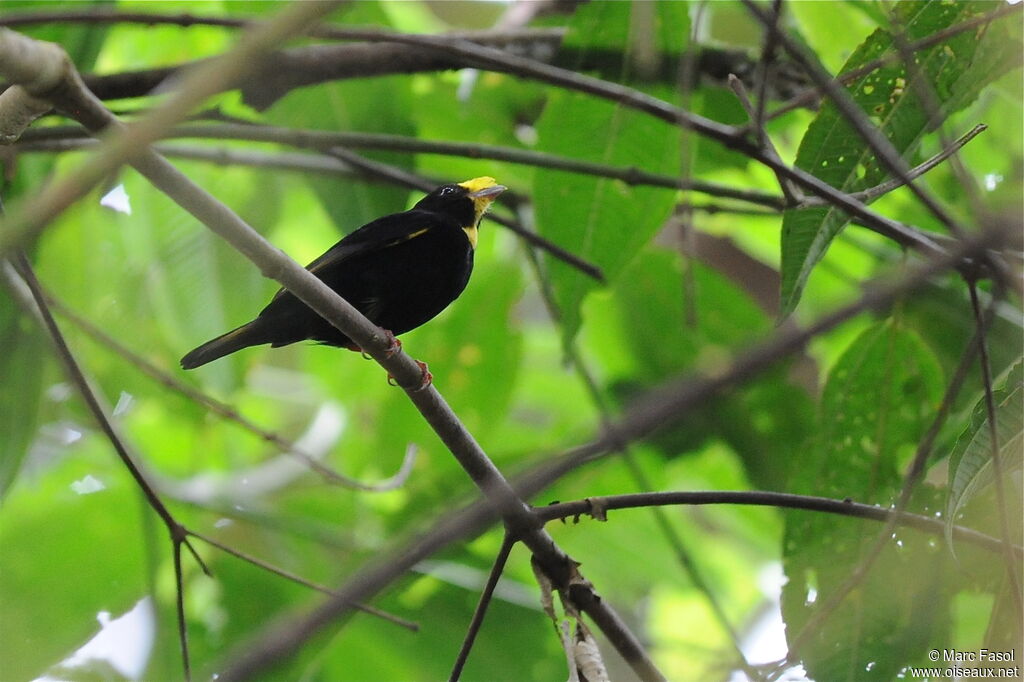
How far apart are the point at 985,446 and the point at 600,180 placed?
148 centimetres

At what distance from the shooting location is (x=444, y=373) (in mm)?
4160

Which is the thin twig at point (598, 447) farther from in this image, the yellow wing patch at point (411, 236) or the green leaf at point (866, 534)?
the yellow wing patch at point (411, 236)

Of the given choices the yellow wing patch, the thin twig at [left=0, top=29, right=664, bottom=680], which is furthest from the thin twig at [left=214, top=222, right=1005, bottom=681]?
the yellow wing patch

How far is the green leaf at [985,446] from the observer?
2.09 meters

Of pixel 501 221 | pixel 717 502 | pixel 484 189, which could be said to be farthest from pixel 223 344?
pixel 717 502

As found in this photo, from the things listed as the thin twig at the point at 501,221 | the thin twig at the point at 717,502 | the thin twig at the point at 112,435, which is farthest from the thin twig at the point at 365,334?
the thin twig at the point at 501,221

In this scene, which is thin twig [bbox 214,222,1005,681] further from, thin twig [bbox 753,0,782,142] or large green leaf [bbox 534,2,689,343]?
large green leaf [bbox 534,2,689,343]

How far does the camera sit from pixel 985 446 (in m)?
2.12

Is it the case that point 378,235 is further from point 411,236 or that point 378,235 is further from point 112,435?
point 112,435

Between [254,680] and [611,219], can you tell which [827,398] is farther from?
[254,680]

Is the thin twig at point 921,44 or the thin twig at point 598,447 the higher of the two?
the thin twig at point 921,44

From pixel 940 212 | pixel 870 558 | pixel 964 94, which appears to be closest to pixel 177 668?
pixel 870 558

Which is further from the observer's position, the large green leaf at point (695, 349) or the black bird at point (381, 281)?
the large green leaf at point (695, 349)

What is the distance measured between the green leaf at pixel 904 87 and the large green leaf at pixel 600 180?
677 millimetres
